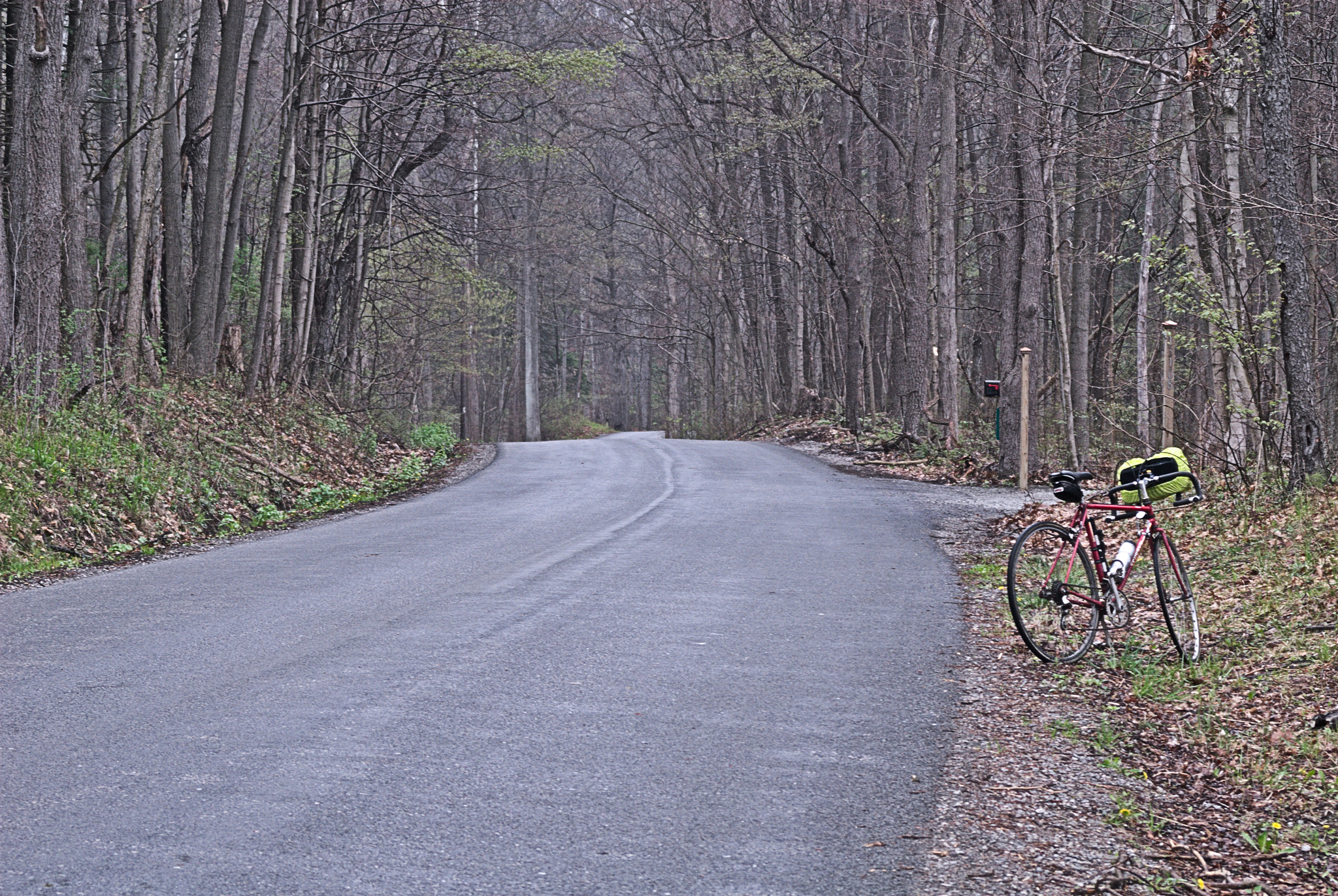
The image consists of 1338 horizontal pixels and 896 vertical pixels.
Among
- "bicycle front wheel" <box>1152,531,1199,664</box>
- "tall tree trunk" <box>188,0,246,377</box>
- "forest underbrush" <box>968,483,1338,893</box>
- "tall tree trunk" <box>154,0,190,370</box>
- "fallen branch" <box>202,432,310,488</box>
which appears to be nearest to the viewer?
"forest underbrush" <box>968,483,1338,893</box>

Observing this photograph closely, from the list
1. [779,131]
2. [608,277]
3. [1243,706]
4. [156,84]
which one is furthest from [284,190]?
[608,277]

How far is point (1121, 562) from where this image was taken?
7.96m

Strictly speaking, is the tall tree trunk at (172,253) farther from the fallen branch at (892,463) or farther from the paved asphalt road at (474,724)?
the fallen branch at (892,463)

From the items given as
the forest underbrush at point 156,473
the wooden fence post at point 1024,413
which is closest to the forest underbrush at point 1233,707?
the wooden fence post at point 1024,413

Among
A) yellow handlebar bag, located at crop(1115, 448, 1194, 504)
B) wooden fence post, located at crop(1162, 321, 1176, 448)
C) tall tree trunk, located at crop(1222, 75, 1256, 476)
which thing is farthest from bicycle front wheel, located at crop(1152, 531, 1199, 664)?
wooden fence post, located at crop(1162, 321, 1176, 448)

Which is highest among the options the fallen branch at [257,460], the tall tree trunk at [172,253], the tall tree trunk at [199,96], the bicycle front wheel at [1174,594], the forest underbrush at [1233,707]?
the tall tree trunk at [199,96]

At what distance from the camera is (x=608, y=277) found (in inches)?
2603

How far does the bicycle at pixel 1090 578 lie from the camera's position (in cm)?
785

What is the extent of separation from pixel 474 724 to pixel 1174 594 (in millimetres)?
4805

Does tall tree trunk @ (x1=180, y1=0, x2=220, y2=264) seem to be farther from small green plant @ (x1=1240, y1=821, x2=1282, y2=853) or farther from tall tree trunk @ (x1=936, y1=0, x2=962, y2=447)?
small green plant @ (x1=1240, y1=821, x2=1282, y2=853)

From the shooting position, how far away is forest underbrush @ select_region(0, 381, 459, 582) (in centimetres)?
1227

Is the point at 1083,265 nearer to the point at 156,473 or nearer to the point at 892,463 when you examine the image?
the point at 892,463

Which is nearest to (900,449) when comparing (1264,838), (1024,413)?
(1024,413)

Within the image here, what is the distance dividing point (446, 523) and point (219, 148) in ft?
28.9
